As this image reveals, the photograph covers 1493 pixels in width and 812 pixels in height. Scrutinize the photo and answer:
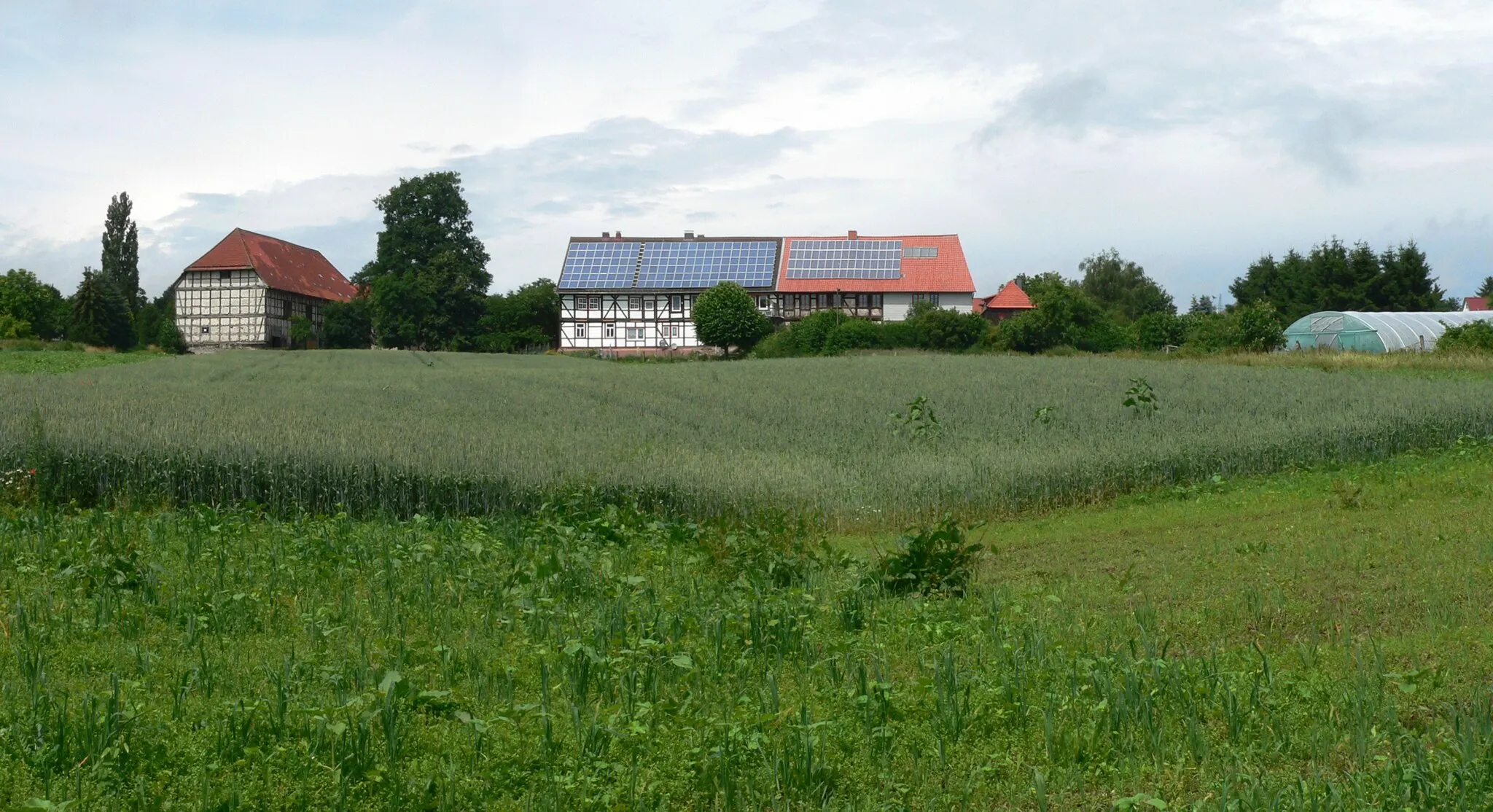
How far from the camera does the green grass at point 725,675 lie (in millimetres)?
5461

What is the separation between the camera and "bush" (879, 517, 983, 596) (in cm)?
986

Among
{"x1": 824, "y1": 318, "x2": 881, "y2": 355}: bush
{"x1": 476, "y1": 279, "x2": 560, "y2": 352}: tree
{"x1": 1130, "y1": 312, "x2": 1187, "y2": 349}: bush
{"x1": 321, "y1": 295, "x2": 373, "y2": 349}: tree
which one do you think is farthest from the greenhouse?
{"x1": 321, "y1": 295, "x2": 373, "y2": 349}: tree

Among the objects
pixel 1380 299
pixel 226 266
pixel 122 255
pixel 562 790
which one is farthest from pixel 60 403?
pixel 122 255

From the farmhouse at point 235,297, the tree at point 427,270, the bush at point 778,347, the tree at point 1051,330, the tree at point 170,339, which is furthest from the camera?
the farmhouse at point 235,297

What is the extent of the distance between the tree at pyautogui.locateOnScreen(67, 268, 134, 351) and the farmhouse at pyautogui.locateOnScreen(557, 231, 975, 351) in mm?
31324

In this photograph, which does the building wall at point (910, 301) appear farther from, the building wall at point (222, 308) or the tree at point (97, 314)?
the tree at point (97, 314)

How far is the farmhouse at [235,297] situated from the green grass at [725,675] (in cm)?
9158

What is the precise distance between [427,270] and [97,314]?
2312cm

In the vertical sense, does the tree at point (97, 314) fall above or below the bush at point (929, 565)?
above

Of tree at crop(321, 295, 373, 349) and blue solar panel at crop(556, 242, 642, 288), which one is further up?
blue solar panel at crop(556, 242, 642, 288)

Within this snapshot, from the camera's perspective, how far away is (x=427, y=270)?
265 ft

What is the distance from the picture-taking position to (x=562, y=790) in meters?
5.39

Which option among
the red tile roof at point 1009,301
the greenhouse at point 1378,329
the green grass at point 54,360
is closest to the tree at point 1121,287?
the red tile roof at point 1009,301

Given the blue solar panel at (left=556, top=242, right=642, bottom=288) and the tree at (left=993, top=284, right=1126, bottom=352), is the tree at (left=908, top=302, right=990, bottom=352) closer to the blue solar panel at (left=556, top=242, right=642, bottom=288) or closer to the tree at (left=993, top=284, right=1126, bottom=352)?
the tree at (left=993, top=284, right=1126, bottom=352)
